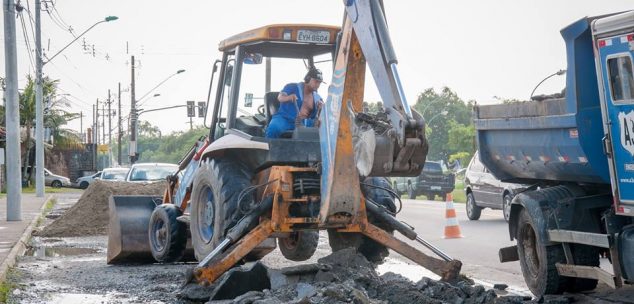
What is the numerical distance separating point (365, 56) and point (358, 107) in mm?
509

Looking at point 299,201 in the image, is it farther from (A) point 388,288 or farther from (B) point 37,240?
(B) point 37,240

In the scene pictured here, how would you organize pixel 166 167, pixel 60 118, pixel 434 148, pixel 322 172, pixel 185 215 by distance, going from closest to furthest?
pixel 322 172
pixel 185 215
pixel 166 167
pixel 60 118
pixel 434 148

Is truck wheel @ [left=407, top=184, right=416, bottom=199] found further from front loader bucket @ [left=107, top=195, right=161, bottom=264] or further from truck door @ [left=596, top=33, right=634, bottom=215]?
truck door @ [left=596, top=33, right=634, bottom=215]

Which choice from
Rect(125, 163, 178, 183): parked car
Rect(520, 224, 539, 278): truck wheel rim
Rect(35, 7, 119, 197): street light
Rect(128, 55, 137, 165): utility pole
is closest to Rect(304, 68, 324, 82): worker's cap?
Rect(520, 224, 539, 278): truck wheel rim

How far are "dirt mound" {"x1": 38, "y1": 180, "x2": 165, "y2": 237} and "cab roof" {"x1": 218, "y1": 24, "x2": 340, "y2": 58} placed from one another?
8290mm

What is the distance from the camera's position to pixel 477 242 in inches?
653

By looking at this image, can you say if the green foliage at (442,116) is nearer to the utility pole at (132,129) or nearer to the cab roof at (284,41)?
the utility pole at (132,129)

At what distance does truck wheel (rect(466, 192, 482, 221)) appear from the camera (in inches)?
902

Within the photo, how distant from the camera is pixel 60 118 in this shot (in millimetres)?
64062

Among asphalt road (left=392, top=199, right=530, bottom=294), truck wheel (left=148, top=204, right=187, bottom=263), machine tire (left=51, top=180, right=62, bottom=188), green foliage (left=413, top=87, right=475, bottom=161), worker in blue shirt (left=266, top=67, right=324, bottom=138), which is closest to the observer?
worker in blue shirt (left=266, top=67, right=324, bottom=138)

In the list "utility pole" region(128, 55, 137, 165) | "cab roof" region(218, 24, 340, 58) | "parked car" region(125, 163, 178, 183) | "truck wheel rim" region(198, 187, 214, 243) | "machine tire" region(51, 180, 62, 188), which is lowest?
"truck wheel rim" region(198, 187, 214, 243)

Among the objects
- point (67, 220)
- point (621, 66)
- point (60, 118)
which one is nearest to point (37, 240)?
point (67, 220)

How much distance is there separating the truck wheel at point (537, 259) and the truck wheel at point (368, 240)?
56.2 inches

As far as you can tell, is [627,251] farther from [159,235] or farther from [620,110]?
[159,235]
